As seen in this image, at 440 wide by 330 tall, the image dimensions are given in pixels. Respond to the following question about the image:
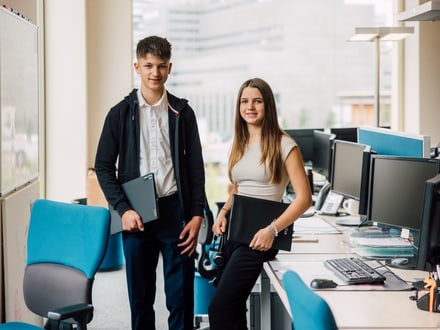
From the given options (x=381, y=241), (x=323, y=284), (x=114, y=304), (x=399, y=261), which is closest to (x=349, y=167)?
(x=381, y=241)

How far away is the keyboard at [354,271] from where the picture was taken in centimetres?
254

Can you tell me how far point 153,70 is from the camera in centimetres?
297

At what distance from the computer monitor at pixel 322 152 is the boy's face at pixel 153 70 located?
197 centimetres

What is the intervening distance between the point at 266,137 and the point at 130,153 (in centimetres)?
61

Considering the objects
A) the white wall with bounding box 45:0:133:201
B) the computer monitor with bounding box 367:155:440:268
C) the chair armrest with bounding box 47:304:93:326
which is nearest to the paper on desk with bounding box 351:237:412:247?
the computer monitor with bounding box 367:155:440:268

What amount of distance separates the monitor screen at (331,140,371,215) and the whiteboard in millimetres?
1718

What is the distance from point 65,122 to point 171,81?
1.29 m

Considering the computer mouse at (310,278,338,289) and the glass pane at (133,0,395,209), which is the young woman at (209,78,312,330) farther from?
the glass pane at (133,0,395,209)

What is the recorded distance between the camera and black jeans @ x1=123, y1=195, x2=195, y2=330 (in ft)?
9.99

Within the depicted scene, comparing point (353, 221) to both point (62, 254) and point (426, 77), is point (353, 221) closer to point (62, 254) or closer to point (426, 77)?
point (62, 254)

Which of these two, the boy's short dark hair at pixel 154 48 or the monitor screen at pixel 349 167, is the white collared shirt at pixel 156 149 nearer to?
the boy's short dark hair at pixel 154 48

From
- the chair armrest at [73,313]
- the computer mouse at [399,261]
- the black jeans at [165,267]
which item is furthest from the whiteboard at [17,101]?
the computer mouse at [399,261]

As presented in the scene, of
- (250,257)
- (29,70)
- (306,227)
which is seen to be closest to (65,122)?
(29,70)

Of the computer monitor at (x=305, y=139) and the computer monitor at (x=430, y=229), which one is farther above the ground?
the computer monitor at (x=305, y=139)
